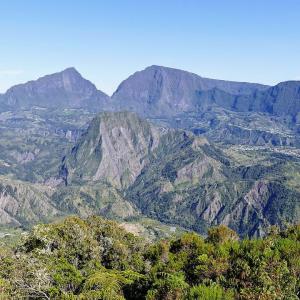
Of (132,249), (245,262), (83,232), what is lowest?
(132,249)

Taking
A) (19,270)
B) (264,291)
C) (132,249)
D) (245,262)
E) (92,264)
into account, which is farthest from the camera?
(132,249)

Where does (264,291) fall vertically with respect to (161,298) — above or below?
above

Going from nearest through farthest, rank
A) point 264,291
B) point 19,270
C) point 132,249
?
point 264,291 < point 19,270 < point 132,249

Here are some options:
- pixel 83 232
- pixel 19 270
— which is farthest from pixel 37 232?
pixel 19 270

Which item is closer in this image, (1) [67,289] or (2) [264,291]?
(2) [264,291]

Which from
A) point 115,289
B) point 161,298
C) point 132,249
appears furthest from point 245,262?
point 132,249

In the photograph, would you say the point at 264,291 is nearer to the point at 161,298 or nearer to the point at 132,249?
the point at 161,298

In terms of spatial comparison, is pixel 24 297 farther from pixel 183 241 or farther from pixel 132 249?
pixel 132 249
